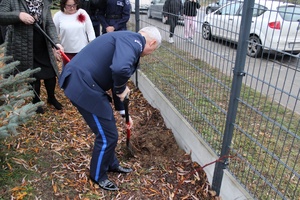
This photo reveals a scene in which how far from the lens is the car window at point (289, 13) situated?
1.68 m

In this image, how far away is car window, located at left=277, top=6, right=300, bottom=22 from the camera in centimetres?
168

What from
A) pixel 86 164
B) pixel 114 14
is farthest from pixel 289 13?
pixel 114 14

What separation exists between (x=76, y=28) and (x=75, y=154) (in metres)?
1.72

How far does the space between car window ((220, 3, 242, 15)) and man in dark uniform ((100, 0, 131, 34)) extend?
2.76 m

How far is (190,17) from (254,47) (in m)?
1.02

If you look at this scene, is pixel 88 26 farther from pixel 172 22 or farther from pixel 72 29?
pixel 172 22

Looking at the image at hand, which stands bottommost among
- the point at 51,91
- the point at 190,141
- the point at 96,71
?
the point at 190,141

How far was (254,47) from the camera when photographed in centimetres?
205

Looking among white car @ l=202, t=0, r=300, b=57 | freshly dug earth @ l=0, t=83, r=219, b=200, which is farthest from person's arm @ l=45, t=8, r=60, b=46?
white car @ l=202, t=0, r=300, b=57

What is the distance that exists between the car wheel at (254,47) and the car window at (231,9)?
0.88 feet

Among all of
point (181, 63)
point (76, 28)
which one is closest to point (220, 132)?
point (181, 63)

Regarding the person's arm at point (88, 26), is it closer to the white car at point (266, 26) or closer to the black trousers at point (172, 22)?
the black trousers at point (172, 22)

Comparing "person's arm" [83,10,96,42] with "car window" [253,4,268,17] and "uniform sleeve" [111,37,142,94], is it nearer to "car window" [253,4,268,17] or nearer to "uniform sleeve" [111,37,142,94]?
"uniform sleeve" [111,37,142,94]

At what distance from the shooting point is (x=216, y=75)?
267 centimetres
